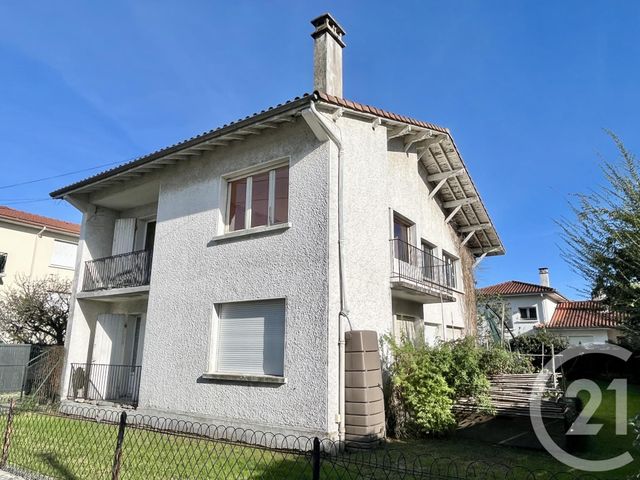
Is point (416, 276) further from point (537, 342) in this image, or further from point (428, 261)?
point (537, 342)

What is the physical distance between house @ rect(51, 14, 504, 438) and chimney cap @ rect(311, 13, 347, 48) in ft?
0.10

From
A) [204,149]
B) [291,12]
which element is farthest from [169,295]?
[291,12]

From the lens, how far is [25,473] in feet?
20.3

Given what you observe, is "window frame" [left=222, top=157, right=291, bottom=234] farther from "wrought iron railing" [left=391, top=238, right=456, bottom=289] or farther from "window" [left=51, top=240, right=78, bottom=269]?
"window" [left=51, top=240, right=78, bottom=269]

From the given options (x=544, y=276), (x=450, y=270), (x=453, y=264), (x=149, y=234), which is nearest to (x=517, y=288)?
(x=544, y=276)

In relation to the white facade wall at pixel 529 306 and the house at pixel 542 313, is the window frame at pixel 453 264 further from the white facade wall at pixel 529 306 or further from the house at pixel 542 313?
the white facade wall at pixel 529 306

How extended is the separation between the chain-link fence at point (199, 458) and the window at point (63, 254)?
17523mm

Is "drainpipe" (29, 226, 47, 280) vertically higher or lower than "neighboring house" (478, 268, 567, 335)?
higher

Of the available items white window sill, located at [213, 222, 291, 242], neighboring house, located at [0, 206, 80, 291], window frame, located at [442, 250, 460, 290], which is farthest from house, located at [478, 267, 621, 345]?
neighboring house, located at [0, 206, 80, 291]

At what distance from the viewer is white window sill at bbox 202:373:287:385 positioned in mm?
8630

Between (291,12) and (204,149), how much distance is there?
423 cm

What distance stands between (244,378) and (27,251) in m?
21.1

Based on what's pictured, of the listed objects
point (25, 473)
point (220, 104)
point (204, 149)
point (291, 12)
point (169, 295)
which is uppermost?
point (291, 12)

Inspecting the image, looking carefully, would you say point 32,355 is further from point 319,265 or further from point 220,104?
point 319,265
